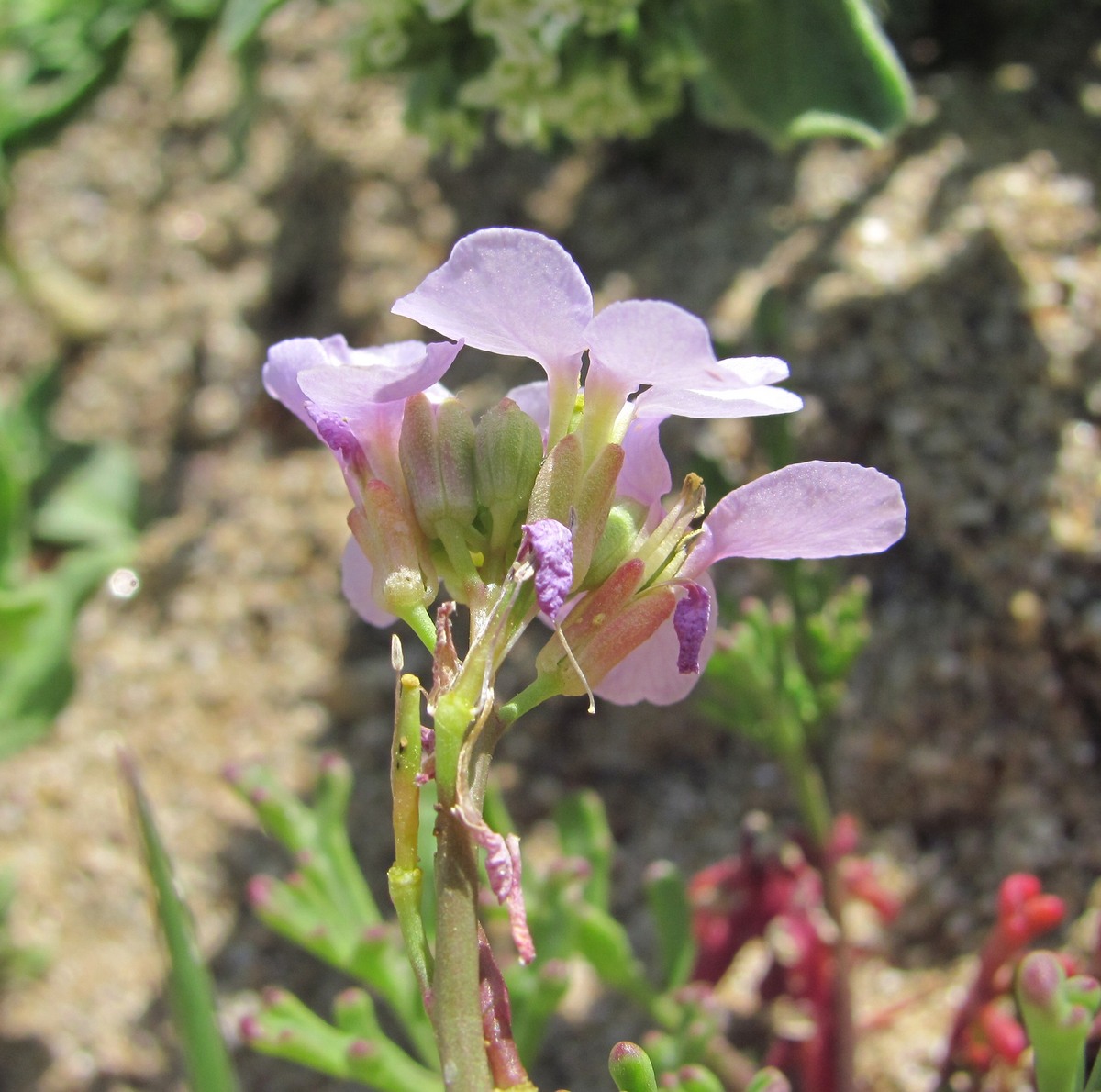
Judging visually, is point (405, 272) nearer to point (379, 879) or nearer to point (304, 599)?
point (304, 599)

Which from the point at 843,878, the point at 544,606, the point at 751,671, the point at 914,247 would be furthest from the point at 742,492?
Answer: the point at 914,247

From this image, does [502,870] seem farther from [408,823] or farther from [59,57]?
[59,57]

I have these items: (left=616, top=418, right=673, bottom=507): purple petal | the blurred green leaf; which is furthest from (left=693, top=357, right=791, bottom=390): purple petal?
the blurred green leaf

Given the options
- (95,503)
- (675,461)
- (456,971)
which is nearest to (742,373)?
(456,971)

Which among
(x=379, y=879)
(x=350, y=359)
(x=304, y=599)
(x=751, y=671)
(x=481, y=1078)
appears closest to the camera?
(x=481, y=1078)

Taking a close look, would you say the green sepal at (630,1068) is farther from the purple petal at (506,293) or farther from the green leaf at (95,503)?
the green leaf at (95,503)

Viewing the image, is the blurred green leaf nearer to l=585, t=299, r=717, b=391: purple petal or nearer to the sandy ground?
the sandy ground
